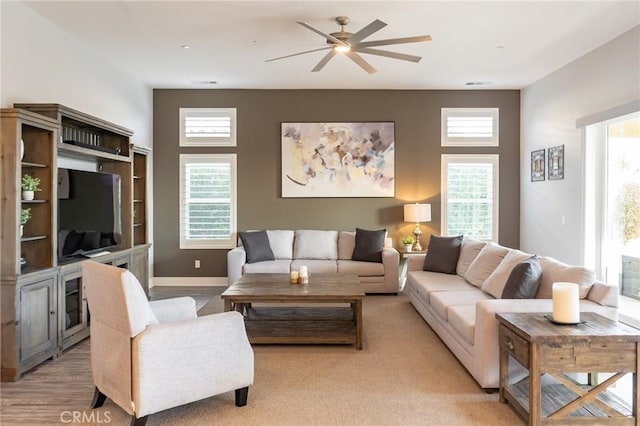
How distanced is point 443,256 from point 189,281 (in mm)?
4029

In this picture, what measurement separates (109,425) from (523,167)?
21.3 feet

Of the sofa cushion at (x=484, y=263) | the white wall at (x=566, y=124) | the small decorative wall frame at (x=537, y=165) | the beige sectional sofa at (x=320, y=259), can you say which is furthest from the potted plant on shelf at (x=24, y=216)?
the small decorative wall frame at (x=537, y=165)

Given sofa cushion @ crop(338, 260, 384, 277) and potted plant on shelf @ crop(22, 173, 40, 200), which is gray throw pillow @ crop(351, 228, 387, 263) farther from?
potted plant on shelf @ crop(22, 173, 40, 200)

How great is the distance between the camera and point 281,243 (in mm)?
6402

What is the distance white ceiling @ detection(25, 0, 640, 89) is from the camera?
12.6ft

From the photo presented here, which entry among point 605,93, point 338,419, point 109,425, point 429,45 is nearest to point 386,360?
point 338,419

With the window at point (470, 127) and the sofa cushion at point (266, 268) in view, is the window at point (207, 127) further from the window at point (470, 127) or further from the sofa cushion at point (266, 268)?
the window at point (470, 127)

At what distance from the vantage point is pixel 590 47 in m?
4.81

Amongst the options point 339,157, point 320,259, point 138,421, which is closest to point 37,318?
point 138,421

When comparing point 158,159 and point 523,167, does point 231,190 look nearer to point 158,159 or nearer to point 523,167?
point 158,159

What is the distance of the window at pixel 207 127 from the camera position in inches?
264

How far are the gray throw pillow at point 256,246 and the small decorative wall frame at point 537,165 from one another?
4133 millimetres

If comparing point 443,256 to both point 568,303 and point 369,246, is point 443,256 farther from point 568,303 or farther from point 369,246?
point 568,303

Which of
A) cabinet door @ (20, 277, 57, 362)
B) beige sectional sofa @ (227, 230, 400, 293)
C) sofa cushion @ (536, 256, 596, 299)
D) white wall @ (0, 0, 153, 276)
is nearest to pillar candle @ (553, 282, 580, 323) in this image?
sofa cushion @ (536, 256, 596, 299)
